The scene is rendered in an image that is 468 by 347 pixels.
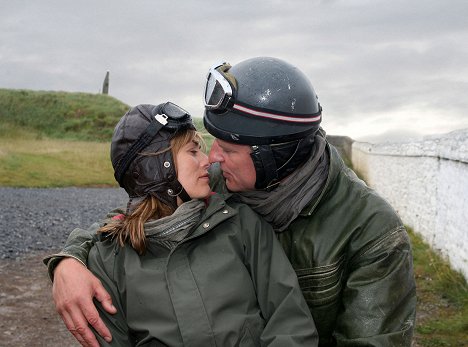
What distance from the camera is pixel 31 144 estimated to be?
130 feet

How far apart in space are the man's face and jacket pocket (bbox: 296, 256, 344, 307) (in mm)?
511

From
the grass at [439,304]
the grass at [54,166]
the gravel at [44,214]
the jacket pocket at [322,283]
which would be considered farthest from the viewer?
the grass at [54,166]

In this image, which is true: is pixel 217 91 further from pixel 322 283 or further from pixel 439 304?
pixel 439 304

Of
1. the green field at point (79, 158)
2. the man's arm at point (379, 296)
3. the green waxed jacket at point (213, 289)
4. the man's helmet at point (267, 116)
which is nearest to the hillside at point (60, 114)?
the green field at point (79, 158)

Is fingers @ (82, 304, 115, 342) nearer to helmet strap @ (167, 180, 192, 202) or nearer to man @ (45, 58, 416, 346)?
man @ (45, 58, 416, 346)

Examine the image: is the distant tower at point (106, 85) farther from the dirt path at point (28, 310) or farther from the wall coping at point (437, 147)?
the dirt path at point (28, 310)

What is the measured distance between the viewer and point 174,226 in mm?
3039

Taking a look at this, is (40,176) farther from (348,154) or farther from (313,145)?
(313,145)

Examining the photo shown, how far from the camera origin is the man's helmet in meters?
3.01

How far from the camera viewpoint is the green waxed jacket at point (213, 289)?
283 cm

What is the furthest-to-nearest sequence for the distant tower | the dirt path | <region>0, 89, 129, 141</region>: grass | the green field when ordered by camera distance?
the distant tower → <region>0, 89, 129, 141</region>: grass → the green field → the dirt path

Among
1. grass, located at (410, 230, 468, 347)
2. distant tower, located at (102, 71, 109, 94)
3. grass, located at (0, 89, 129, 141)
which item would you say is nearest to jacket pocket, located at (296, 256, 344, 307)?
grass, located at (410, 230, 468, 347)

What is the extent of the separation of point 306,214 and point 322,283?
1.06 feet

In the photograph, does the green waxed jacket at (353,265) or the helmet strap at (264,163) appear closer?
the green waxed jacket at (353,265)
